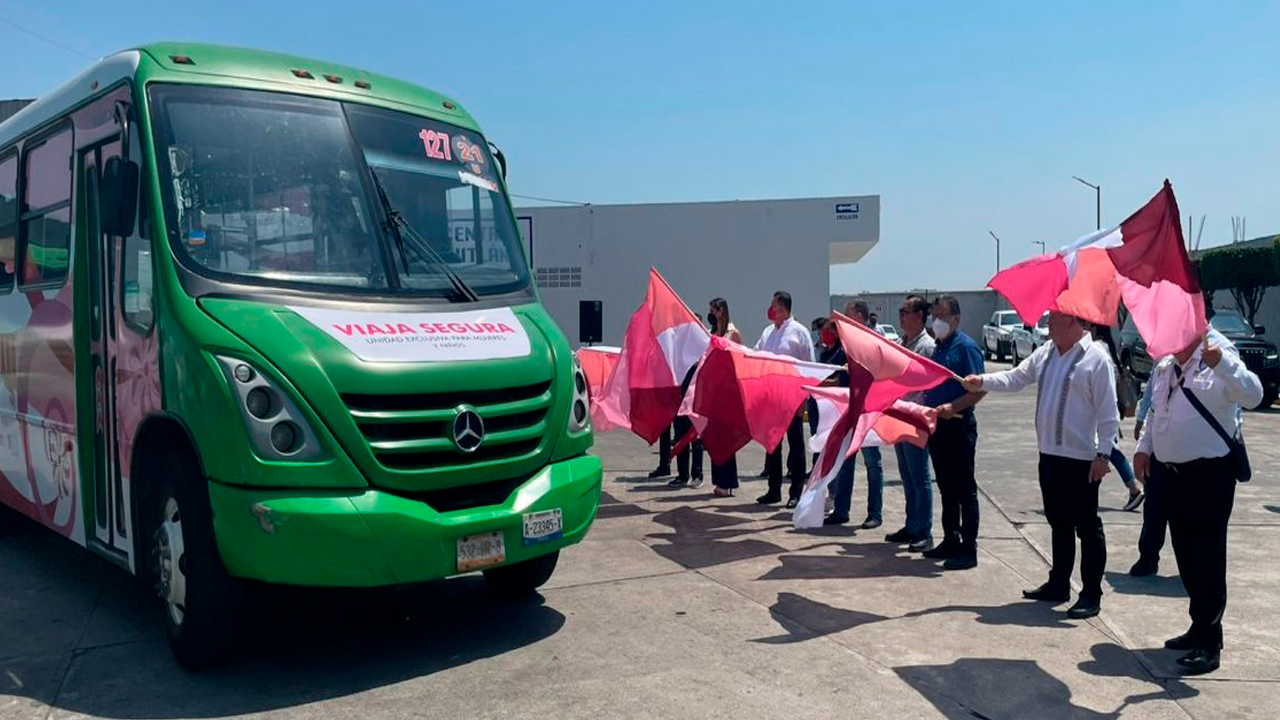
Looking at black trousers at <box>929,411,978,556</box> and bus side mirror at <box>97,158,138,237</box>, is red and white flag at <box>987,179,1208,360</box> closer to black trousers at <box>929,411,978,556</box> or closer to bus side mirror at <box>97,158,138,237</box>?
black trousers at <box>929,411,978,556</box>

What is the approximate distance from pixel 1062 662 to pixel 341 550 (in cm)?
372

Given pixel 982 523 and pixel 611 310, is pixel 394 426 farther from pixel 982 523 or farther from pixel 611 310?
pixel 611 310

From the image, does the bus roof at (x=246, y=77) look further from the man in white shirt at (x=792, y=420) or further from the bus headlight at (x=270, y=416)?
the man in white shirt at (x=792, y=420)

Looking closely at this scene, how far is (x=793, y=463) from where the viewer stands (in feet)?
33.8

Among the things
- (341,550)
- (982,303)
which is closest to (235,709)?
(341,550)

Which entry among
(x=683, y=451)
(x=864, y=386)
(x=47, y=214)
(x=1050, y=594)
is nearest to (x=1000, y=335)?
(x=683, y=451)

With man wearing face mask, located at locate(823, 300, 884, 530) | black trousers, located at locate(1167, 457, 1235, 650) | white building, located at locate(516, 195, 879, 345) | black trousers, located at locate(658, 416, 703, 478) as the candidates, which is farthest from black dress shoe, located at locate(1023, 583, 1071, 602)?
white building, located at locate(516, 195, 879, 345)

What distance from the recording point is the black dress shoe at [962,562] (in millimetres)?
7770

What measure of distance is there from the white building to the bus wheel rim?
21.5 metres

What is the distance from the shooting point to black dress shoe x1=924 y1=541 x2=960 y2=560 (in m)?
7.95

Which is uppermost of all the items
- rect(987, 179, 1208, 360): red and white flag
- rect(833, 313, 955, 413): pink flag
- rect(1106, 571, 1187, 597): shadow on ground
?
rect(987, 179, 1208, 360): red and white flag

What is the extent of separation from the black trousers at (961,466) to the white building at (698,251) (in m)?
18.8

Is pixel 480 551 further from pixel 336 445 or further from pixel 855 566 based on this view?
pixel 855 566

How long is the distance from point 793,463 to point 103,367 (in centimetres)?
616
